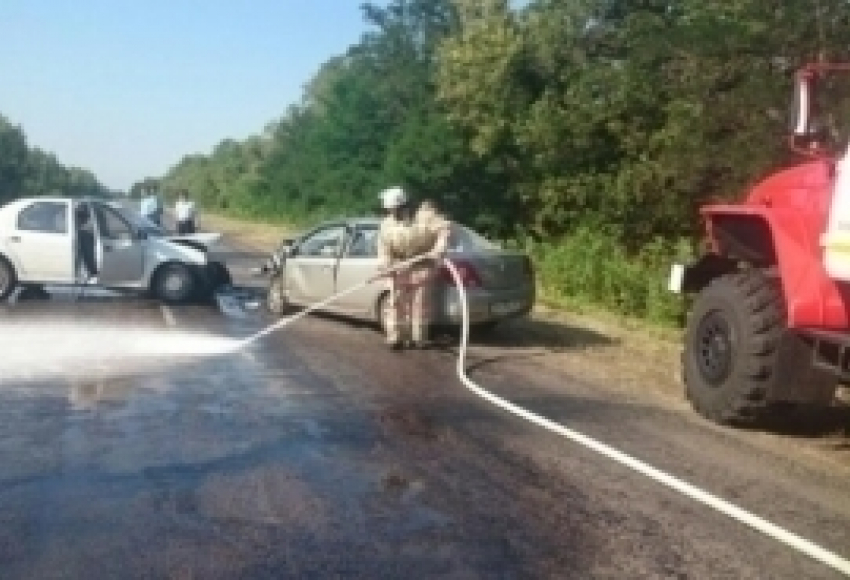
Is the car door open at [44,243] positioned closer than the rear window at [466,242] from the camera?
No

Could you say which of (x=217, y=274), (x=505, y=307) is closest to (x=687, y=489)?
(x=505, y=307)

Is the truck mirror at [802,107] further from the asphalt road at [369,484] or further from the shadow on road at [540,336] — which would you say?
the shadow on road at [540,336]

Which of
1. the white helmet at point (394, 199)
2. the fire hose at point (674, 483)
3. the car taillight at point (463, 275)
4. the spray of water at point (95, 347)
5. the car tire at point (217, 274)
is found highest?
the white helmet at point (394, 199)

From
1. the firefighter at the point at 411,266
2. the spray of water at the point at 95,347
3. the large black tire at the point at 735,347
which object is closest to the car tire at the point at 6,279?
the spray of water at the point at 95,347

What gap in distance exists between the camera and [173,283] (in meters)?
17.5

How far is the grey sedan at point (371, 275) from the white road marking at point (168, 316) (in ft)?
4.79

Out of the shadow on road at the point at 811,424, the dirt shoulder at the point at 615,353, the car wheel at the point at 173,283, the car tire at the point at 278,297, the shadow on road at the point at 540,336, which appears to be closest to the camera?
the shadow on road at the point at 811,424

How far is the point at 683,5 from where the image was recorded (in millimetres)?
34188

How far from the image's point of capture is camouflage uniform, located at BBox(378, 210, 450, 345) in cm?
1262

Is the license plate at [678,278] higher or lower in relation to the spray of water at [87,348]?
higher

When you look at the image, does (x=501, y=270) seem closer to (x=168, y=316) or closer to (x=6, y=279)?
(x=168, y=316)

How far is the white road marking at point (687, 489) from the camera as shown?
5071mm

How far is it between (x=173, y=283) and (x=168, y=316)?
2.14m

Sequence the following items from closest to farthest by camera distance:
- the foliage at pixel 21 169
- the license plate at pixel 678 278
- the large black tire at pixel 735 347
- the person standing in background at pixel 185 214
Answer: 1. the large black tire at pixel 735 347
2. the license plate at pixel 678 278
3. the person standing in background at pixel 185 214
4. the foliage at pixel 21 169
